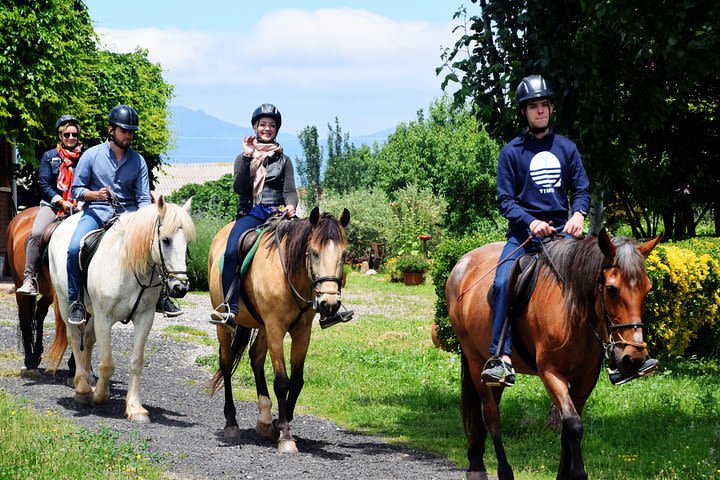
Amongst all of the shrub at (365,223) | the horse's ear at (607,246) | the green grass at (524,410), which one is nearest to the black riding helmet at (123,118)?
the green grass at (524,410)

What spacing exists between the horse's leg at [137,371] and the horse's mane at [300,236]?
1.76 m

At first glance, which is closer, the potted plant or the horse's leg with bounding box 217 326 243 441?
the horse's leg with bounding box 217 326 243 441

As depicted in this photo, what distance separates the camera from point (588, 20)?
8.57 m

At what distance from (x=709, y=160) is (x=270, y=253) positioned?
11661 millimetres

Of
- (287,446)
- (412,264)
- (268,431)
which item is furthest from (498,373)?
(412,264)

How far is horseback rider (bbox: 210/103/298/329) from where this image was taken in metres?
8.70

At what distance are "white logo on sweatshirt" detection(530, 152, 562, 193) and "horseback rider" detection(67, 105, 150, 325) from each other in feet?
16.0

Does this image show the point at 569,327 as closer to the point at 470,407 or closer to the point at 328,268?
the point at 470,407

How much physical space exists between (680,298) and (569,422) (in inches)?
296

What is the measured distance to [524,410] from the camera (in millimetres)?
9531

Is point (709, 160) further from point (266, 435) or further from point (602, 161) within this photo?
point (266, 435)

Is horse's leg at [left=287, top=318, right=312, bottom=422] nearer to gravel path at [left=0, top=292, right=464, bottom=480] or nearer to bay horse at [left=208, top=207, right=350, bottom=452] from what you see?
bay horse at [left=208, top=207, right=350, bottom=452]

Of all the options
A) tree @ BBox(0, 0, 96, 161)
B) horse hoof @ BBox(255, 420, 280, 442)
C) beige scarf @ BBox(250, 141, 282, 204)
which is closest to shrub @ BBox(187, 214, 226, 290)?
tree @ BBox(0, 0, 96, 161)

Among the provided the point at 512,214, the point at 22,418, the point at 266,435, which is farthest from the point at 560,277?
the point at 22,418
